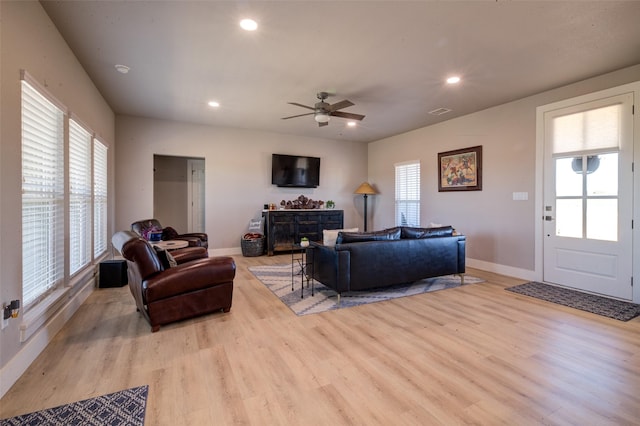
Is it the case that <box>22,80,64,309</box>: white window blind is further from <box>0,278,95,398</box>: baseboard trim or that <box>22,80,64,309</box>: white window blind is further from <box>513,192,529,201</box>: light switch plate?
<box>513,192,529,201</box>: light switch plate

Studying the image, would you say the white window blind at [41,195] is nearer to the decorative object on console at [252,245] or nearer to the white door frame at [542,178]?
the decorative object on console at [252,245]

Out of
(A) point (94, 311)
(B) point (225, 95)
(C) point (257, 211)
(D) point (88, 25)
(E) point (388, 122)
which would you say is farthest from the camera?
(C) point (257, 211)

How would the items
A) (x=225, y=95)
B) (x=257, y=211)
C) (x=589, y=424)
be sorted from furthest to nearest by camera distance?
(x=257, y=211), (x=225, y=95), (x=589, y=424)

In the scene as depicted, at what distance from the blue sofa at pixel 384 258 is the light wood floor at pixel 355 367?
1.33ft

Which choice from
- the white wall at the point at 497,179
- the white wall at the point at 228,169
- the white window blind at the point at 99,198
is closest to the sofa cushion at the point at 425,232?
the white wall at the point at 497,179

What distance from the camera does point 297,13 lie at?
8.21 ft

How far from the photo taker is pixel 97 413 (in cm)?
167

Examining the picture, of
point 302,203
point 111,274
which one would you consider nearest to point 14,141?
point 111,274

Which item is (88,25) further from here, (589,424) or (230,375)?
(589,424)

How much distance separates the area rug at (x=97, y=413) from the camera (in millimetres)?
1597

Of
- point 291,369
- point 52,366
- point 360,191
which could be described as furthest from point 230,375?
point 360,191

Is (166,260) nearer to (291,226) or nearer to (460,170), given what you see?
(291,226)

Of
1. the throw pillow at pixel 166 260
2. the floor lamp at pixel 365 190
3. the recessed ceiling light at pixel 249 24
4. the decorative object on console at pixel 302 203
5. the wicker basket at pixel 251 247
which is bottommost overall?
the wicker basket at pixel 251 247

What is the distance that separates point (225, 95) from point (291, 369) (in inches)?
Answer: 154
